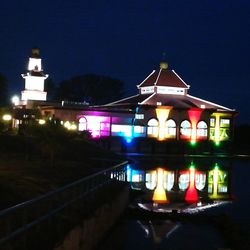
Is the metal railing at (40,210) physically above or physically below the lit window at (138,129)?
below

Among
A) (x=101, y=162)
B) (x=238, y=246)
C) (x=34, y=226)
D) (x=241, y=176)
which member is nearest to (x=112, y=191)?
(x=238, y=246)

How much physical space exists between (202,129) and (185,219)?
4493 cm

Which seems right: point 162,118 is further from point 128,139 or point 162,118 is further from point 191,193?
point 191,193

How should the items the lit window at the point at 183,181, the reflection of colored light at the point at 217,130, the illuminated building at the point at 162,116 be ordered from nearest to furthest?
the lit window at the point at 183,181
the illuminated building at the point at 162,116
the reflection of colored light at the point at 217,130

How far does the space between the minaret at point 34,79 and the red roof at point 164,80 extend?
13.8 metres

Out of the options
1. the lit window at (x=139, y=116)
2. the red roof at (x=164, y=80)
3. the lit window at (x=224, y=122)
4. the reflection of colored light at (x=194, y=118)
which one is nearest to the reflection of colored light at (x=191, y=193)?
the lit window at (x=139, y=116)

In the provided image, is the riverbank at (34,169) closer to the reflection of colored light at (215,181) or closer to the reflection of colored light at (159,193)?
the reflection of colored light at (159,193)

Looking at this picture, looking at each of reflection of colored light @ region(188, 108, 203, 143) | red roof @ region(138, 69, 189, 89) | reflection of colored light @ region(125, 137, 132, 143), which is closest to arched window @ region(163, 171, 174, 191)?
reflection of colored light @ region(125, 137, 132, 143)

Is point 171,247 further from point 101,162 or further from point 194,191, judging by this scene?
point 101,162

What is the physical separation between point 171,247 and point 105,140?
42.5 meters

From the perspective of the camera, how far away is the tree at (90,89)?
82688 mm

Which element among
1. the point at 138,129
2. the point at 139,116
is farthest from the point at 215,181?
the point at 139,116

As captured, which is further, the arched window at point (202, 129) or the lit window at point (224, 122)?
the lit window at point (224, 122)

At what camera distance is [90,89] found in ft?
275
